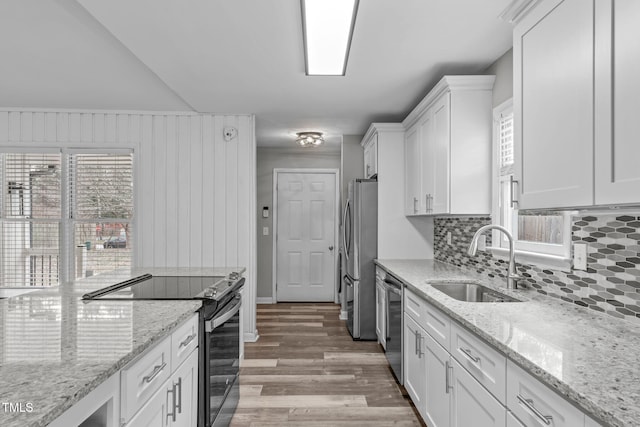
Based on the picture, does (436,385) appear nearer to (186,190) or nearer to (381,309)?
(381,309)

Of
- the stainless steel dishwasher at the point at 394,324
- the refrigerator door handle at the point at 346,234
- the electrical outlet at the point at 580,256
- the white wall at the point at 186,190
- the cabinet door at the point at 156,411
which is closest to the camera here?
the cabinet door at the point at 156,411

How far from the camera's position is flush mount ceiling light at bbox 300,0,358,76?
1.96 meters

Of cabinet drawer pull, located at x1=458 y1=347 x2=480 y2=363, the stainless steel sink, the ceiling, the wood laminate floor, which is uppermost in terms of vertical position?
the ceiling

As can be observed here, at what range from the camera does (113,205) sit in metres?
4.14

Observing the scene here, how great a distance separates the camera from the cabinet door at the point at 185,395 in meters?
1.64

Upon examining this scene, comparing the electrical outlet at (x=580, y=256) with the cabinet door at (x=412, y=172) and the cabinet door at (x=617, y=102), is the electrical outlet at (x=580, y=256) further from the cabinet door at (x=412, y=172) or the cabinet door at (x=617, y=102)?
the cabinet door at (x=412, y=172)

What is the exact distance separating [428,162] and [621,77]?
2.15 meters

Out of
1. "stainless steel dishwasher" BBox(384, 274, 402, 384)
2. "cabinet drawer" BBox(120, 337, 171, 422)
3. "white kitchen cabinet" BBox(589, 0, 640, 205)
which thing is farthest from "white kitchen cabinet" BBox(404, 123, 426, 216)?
"cabinet drawer" BBox(120, 337, 171, 422)

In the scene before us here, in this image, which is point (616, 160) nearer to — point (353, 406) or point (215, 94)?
point (353, 406)

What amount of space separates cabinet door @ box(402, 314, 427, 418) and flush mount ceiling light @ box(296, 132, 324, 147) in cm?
286

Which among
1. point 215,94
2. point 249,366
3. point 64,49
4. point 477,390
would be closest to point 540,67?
point 477,390

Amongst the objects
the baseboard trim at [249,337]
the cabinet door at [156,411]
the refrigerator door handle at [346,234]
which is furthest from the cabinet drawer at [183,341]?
the refrigerator door handle at [346,234]

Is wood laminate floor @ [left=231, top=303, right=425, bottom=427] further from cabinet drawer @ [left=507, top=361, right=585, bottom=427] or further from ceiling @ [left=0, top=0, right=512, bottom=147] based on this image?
ceiling @ [left=0, top=0, right=512, bottom=147]

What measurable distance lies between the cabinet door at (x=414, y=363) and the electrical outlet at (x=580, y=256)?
906 mm
